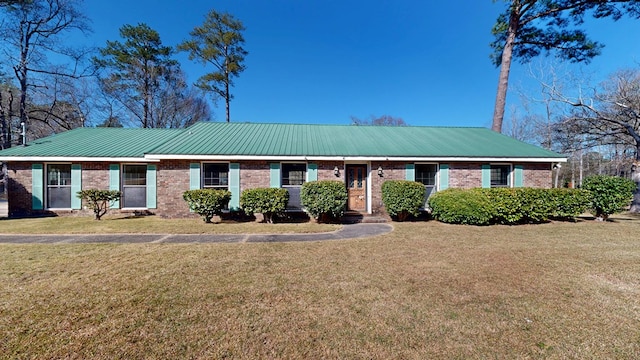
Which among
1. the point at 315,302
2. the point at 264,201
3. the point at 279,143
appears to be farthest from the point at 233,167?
the point at 315,302

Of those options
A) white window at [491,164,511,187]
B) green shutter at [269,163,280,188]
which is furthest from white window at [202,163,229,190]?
white window at [491,164,511,187]

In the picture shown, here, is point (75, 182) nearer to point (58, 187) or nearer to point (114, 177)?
point (58, 187)

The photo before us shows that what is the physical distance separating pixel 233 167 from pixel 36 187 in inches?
322

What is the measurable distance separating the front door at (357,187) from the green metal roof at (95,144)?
8.95 metres

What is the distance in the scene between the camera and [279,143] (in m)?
11.0

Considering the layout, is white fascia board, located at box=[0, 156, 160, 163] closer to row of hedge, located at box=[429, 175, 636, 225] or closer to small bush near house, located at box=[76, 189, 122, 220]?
small bush near house, located at box=[76, 189, 122, 220]

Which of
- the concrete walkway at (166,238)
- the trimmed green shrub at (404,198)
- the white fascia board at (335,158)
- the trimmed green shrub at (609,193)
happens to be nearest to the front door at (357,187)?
the white fascia board at (335,158)

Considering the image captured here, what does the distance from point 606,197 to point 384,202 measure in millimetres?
8453

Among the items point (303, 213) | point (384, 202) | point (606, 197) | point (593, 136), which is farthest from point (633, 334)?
point (593, 136)

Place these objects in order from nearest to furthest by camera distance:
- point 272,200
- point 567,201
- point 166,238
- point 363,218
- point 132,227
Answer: point 166,238 < point 132,227 < point 272,200 < point 567,201 < point 363,218

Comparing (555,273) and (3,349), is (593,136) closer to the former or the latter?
(555,273)

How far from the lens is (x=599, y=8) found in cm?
1270

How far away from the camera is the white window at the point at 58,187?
10.1 metres

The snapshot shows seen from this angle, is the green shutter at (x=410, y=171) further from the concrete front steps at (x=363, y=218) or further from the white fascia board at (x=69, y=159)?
the white fascia board at (x=69, y=159)
